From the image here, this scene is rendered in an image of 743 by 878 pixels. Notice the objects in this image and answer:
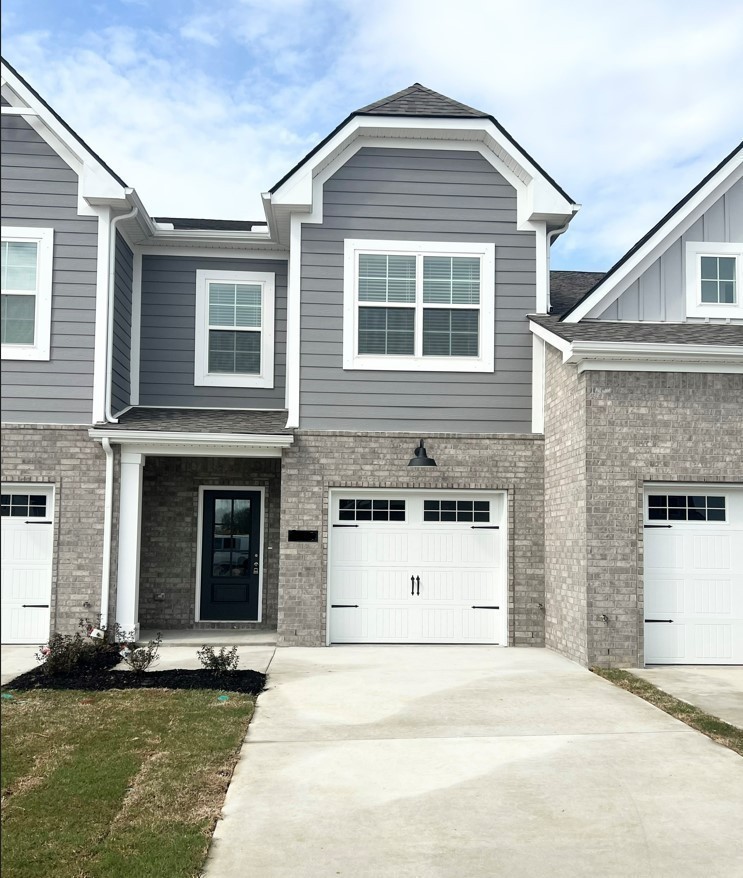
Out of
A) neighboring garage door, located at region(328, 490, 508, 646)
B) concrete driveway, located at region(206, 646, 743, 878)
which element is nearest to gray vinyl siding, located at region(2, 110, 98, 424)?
neighboring garage door, located at region(328, 490, 508, 646)

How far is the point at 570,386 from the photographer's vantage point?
38.0 ft

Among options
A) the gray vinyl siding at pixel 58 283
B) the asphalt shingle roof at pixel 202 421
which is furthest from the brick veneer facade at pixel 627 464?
the gray vinyl siding at pixel 58 283

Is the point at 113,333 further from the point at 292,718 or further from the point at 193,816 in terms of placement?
the point at 193,816

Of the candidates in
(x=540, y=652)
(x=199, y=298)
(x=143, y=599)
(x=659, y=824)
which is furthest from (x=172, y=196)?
(x=659, y=824)

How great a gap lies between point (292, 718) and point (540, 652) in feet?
16.3

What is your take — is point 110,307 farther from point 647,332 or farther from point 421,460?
point 647,332

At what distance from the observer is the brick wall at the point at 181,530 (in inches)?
546

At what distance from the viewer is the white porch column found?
40.4 feet

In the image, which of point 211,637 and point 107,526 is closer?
point 107,526

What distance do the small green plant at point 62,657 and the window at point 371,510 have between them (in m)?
4.01

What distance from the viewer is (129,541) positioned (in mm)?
12414

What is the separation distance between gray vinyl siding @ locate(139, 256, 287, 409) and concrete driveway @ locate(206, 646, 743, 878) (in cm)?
558

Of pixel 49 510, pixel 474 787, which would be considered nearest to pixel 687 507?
pixel 474 787

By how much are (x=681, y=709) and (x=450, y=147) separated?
850cm
